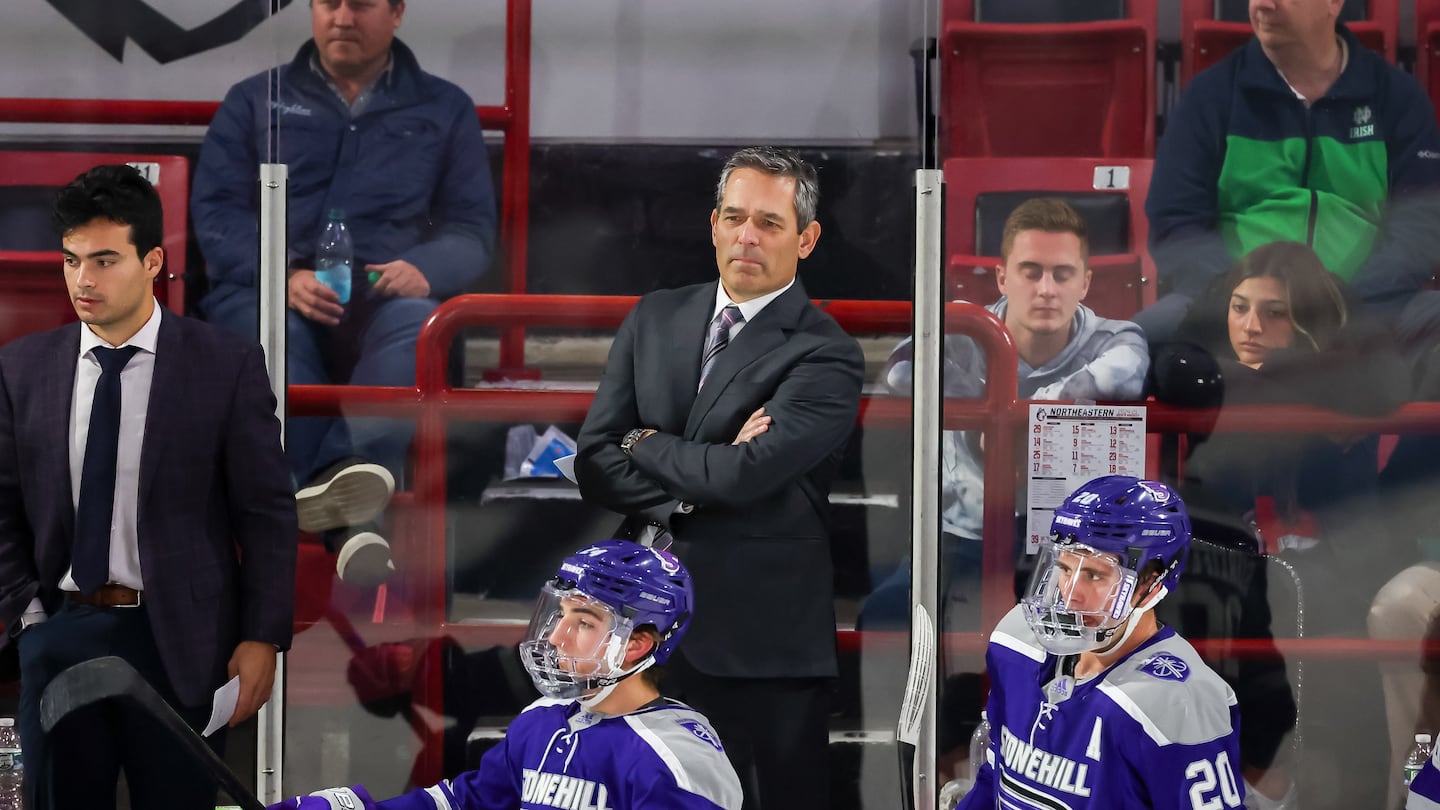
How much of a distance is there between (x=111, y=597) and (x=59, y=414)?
1.22 ft

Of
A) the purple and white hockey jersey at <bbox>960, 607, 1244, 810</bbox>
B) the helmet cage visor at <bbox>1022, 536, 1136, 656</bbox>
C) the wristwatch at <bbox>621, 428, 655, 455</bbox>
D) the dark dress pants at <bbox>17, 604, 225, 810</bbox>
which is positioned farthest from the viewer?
the wristwatch at <bbox>621, 428, 655, 455</bbox>

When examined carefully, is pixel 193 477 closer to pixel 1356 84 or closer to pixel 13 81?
pixel 13 81

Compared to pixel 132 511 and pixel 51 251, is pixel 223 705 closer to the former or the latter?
pixel 132 511

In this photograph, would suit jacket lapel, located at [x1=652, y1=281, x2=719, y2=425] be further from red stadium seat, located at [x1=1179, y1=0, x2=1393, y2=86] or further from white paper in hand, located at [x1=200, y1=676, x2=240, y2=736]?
red stadium seat, located at [x1=1179, y1=0, x2=1393, y2=86]

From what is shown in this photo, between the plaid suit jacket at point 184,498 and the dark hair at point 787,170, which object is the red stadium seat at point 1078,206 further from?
the plaid suit jacket at point 184,498

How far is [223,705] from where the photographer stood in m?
2.78

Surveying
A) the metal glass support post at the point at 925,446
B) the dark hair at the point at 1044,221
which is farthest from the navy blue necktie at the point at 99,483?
the dark hair at the point at 1044,221

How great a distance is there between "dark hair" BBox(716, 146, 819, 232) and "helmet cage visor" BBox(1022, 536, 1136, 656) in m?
0.96

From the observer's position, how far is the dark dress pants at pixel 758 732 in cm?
285

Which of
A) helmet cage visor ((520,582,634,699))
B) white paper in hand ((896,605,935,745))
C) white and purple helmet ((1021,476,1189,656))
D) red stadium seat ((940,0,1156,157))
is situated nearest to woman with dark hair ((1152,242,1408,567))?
red stadium seat ((940,0,1156,157))

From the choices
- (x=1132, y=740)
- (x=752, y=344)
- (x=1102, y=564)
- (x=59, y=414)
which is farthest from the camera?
(x=752, y=344)

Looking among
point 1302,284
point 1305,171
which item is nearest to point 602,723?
point 1302,284

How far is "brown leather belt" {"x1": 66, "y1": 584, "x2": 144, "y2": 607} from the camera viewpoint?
271 cm

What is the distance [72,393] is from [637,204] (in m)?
1.18
